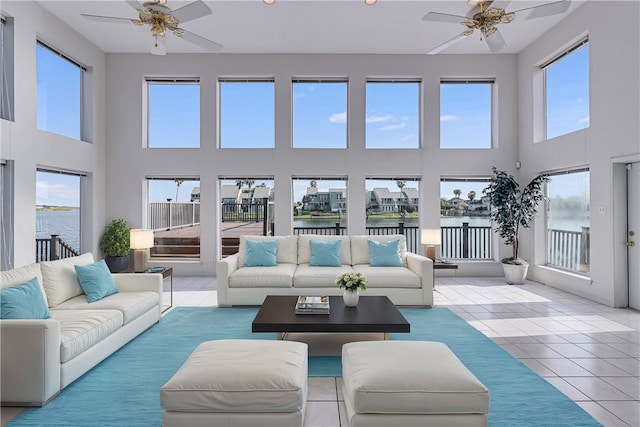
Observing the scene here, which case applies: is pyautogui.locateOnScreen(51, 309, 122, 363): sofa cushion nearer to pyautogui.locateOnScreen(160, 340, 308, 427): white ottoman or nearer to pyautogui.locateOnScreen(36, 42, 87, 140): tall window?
pyautogui.locateOnScreen(160, 340, 308, 427): white ottoman

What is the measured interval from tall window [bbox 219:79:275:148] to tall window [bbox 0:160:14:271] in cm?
337

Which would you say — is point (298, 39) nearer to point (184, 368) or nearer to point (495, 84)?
point (495, 84)

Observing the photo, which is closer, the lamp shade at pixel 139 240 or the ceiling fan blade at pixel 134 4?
the ceiling fan blade at pixel 134 4

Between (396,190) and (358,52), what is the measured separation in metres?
2.71

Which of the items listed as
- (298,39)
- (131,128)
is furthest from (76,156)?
(298,39)

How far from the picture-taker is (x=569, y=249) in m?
6.05

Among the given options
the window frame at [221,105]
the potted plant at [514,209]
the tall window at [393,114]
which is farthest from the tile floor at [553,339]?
the tall window at [393,114]

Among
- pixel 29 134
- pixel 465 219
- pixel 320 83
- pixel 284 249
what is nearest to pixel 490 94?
pixel 465 219

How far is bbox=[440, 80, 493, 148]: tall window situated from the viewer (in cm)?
732

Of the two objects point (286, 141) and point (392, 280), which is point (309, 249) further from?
point (286, 141)

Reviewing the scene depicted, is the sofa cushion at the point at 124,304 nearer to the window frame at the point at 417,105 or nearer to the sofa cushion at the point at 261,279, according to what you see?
the sofa cushion at the point at 261,279

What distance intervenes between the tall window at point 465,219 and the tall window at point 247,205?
Result: 134 inches

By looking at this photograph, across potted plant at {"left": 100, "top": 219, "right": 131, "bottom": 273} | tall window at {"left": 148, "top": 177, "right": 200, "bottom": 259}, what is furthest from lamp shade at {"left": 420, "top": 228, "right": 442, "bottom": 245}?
potted plant at {"left": 100, "top": 219, "right": 131, "bottom": 273}

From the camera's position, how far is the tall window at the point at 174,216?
7.31m
